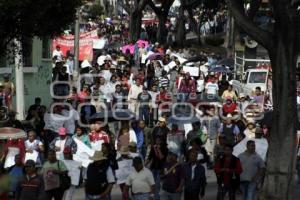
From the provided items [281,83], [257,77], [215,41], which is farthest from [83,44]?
[215,41]

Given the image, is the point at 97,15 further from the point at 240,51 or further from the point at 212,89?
the point at 212,89

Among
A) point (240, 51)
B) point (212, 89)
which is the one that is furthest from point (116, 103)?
point (240, 51)

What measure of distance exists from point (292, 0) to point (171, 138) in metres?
4.42

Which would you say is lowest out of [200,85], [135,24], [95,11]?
A: [200,85]

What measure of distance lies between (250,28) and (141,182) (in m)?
3.13

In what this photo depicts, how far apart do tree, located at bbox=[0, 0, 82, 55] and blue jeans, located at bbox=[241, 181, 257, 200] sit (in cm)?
460

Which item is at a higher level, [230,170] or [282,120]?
[282,120]

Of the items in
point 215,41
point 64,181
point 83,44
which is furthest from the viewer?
point 215,41

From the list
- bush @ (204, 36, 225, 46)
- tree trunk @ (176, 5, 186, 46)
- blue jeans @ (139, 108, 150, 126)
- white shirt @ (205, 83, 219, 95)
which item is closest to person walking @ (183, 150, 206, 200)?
blue jeans @ (139, 108, 150, 126)

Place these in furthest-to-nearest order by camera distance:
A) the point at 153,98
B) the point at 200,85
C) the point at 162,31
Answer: the point at 162,31, the point at 200,85, the point at 153,98

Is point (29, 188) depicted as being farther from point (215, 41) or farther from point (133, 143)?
point (215, 41)

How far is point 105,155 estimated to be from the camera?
49.3 ft

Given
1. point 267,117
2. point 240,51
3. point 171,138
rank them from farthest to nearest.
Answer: point 240,51 < point 267,117 < point 171,138

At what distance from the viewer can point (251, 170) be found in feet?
53.3
